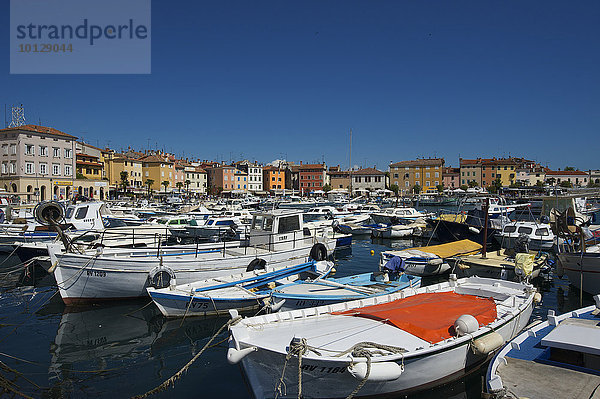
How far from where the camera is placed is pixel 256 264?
15727 mm

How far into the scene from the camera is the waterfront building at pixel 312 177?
400ft

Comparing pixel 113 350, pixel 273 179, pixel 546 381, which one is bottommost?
pixel 113 350

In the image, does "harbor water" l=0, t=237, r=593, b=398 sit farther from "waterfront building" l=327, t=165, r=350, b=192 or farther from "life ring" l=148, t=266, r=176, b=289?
"waterfront building" l=327, t=165, r=350, b=192

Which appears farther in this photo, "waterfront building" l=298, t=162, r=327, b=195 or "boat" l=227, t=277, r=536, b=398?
"waterfront building" l=298, t=162, r=327, b=195

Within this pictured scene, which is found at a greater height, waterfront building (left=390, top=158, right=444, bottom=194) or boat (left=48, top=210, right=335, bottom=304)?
waterfront building (left=390, top=158, right=444, bottom=194)

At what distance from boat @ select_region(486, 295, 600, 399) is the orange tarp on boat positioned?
1243 mm

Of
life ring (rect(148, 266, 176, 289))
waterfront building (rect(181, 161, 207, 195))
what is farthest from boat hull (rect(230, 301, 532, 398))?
waterfront building (rect(181, 161, 207, 195))

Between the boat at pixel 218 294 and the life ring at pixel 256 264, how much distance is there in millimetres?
362

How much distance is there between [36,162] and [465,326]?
227ft

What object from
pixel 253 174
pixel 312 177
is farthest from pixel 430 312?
pixel 312 177

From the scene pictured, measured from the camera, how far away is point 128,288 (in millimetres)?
14922

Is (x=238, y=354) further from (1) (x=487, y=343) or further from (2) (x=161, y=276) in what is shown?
(2) (x=161, y=276)

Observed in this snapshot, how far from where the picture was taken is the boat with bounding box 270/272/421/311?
11.8 metres

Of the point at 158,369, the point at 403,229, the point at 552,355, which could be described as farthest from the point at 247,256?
the point at 403,229
